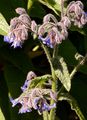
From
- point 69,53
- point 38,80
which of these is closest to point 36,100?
point 38,80

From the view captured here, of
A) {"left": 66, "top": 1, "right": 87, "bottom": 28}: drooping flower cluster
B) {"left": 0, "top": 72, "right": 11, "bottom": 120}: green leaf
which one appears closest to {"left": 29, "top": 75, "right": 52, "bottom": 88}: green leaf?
{"left": 66, "top": 1, "right": 87, "bottom": 28}: drooping flower cluster

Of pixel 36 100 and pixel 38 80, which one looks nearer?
pixel 36 100

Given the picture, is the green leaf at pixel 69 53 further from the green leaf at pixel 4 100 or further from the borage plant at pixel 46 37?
the borage plant at pixel 46 37

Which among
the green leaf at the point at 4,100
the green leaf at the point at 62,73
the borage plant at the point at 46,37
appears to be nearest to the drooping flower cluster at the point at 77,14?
the borage plant at the point at 46,37

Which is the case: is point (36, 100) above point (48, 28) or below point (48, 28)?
below

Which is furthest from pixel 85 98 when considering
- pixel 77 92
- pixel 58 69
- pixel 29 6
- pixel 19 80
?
pixel 58 69

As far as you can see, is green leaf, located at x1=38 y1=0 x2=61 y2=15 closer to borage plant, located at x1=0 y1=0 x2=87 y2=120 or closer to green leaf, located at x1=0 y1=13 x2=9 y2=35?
green leaf, located at x1=0 y1=13 x2=9 y2=35

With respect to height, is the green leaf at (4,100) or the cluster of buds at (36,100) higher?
the cluster of buds at (36,100)

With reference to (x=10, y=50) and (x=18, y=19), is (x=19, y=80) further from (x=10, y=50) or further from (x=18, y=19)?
(x=18, y=19)

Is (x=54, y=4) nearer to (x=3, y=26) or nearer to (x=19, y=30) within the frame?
(x=3, y=26)
